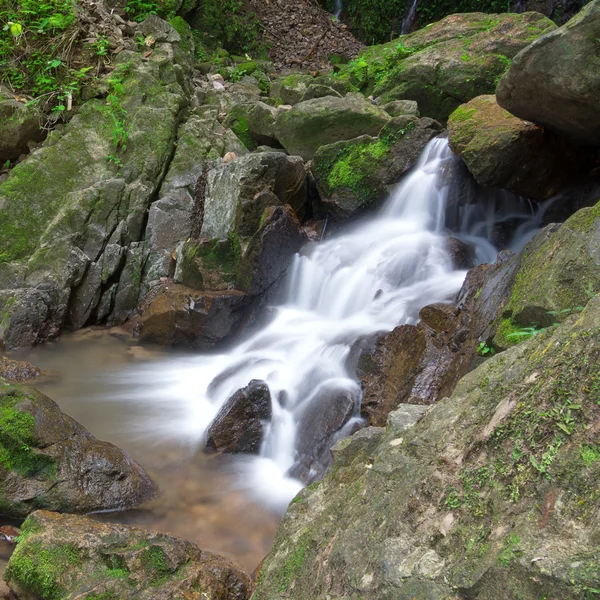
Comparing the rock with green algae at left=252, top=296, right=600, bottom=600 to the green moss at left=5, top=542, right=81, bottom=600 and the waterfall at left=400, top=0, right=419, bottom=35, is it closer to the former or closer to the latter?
the green moss at left=5, top=542, right=81, bottom=600

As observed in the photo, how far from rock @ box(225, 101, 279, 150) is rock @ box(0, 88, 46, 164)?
3.75 m

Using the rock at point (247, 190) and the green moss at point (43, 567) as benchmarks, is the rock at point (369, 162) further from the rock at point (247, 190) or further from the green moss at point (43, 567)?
the green moss at point (43, 567)

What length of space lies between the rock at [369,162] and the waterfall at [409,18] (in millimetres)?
11160

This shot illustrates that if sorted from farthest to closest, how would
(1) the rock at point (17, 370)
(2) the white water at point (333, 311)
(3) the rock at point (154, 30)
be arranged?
(3) the rock at point (154, 30) < (1) the rock at point (17, 370) < (2) the white water at point (333, 311)

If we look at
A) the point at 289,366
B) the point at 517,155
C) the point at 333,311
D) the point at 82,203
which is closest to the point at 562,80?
the point at 517,155

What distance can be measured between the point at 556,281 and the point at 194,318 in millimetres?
5415

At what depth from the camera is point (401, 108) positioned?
971 cm

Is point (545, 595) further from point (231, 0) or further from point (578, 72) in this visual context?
point (231, 0)

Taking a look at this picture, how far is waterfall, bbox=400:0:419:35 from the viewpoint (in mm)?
17484

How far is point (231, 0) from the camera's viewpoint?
647 inches

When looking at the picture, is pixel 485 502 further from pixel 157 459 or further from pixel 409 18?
pixel 409 18

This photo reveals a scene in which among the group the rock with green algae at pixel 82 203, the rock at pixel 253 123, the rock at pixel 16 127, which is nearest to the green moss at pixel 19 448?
the rock with green algae at pixel 82 203

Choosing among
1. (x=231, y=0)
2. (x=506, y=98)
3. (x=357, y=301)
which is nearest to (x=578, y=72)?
(x=506, y=98)

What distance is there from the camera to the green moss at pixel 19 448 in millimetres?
4203
